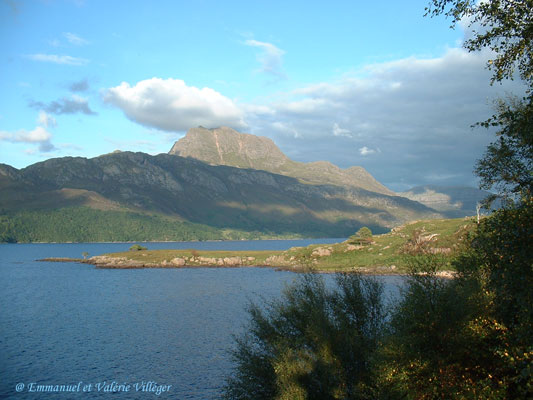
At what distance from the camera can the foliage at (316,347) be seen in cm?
2862

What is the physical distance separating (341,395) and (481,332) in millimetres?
11319

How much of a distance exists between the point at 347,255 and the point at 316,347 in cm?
12479

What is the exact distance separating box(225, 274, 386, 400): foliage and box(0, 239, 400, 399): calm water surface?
32.2ft

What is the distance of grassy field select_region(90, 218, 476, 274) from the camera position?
128m

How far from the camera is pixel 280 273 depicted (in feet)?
461

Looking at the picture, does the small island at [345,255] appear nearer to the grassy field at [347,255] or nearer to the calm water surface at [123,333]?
the grassy field at [347,255]

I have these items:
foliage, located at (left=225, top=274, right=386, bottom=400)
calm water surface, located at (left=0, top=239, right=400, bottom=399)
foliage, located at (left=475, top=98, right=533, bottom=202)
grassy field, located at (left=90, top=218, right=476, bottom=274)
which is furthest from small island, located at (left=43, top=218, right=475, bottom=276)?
foliage, located at (left=475, top=98, right=533, bottom=202)

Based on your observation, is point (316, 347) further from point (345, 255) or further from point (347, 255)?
point (345, 255)

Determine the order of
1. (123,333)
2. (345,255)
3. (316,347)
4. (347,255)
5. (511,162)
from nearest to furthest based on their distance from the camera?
(511,162), (316,347), (123,333), (347,255), (345,255)

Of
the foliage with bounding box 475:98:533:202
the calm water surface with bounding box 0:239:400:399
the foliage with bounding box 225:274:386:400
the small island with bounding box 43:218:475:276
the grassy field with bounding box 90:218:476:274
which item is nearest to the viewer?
the foliage with bounding box 475:98:533:202

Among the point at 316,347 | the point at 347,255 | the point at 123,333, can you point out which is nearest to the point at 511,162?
the point at 316,347

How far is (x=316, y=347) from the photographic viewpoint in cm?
3128

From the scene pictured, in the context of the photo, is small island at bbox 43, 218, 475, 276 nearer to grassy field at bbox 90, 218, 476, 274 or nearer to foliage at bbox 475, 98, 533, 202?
grassy field at bbox 90, 218, 476, 274

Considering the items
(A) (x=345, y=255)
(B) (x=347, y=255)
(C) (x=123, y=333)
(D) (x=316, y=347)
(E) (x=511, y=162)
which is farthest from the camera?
(A) (x=345, y=255)
